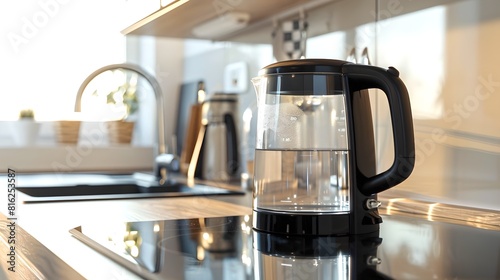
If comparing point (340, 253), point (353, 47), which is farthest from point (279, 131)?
point (353, 47)

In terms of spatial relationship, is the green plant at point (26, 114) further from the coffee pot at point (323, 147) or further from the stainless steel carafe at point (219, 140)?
the coffee pot at point (323, 147)

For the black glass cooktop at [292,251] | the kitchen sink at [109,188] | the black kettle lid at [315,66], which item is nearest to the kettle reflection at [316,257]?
the black glass cooktop at [292,251]

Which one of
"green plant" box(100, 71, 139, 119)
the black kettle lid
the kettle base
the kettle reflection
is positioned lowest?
the kettle reflection

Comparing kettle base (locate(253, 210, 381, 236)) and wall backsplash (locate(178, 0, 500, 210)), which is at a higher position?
wall backsplash (locate(178, 0, 500, 210))

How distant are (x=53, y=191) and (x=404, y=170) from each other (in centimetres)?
133

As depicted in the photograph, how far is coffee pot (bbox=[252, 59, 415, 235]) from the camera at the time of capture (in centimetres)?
83

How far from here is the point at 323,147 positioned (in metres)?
0.93

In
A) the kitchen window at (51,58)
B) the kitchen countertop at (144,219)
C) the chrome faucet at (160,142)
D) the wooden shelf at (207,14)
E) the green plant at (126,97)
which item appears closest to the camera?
the kitchen countertop at (144,219)

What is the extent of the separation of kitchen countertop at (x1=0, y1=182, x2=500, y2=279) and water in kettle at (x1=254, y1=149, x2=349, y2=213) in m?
0.10

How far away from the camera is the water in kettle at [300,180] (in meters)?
0.90

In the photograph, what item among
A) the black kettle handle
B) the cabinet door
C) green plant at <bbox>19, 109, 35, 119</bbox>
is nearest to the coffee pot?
the black kettle handle

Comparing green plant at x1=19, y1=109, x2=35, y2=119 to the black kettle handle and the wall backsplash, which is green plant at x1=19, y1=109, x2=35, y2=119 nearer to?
the wall backsplash

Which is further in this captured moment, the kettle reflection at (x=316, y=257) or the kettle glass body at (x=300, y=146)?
the kettle glass body at (x=300, y=146)

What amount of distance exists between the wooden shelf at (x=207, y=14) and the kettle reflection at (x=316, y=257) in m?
0.81
